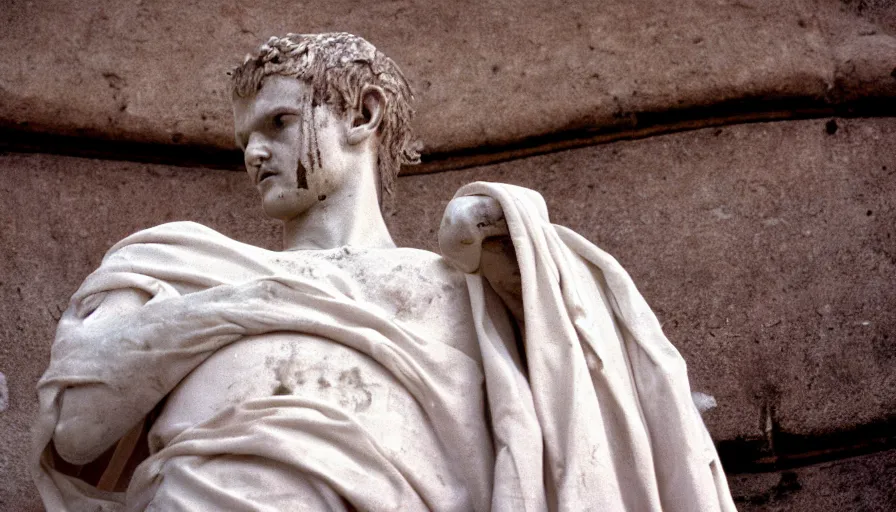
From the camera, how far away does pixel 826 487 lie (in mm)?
4848

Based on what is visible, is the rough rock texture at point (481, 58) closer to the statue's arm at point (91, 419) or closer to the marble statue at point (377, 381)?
the marble statue at point (377, 381)

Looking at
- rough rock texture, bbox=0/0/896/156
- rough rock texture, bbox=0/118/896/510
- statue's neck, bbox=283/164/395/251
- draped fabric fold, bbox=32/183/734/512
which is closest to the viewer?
draped fabric fold, bbox=32/183/734/512

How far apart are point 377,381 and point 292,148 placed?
61 cm

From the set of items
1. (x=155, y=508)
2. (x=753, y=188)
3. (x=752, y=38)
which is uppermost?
(x=752, y=38)

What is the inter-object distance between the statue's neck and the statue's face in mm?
18

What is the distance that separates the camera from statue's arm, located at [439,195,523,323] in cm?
376

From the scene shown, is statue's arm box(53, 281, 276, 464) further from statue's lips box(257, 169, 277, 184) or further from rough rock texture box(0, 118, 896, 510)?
rough rock texture box(0, 118, 896, 510)

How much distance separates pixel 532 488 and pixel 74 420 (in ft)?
2.50

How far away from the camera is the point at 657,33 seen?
538 cm

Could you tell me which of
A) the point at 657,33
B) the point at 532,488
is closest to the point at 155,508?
the point at 532,488

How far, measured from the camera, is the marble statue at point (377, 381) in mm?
3512

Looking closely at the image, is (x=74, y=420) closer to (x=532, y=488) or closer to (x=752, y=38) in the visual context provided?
(x=532, y=488)

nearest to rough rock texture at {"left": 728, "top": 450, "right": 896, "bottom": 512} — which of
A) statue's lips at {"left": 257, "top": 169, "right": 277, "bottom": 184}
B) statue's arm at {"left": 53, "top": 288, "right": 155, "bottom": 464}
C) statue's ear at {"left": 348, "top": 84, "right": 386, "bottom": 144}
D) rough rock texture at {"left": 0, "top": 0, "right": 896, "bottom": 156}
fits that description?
rough rock texture at {"left": 0, "top": 0, "right": 896, "bottom": 156}

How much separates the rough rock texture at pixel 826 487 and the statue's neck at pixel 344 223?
116 centimetres
